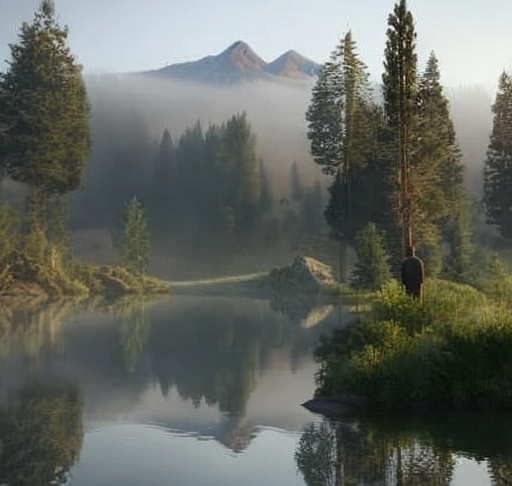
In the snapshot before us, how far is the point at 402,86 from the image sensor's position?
50344 millimetres

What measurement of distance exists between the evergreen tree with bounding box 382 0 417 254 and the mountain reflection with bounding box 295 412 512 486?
3279 cm

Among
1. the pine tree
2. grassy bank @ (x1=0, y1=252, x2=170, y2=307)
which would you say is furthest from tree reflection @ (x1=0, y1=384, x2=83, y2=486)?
the pine tree

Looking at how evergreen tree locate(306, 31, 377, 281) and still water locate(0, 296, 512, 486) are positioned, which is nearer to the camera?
still water locate(0, 296, 512, 486)

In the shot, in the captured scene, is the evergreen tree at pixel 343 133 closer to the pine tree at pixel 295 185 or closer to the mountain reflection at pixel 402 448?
the mountain reflection at pixel 402 448

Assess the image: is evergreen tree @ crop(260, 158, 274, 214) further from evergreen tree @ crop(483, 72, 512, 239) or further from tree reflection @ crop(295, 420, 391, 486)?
tree reflection @ crop(295, 420, 391, 486)

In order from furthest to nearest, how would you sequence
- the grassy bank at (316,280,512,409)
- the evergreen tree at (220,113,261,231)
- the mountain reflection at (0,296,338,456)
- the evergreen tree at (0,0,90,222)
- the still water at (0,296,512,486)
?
the evergreen tree at (220,113,261,231) → the evergreen tree at (0,0,90,222) → the mountain reflection at (0,296,338,456) → the grassy bank at (316,280,512,409) → the still water at (0,296,512,486)

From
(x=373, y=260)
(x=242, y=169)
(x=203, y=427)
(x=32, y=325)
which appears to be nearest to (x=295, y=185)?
(x=242, y=169)

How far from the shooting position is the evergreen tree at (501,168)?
8319 centimetres

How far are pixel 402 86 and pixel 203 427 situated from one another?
1379 inches

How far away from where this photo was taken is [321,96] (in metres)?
83.8

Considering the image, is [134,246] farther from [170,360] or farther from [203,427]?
[203,427]

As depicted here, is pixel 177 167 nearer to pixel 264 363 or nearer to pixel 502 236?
pixel 502 236

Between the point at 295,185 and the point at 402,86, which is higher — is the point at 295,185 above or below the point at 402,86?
below

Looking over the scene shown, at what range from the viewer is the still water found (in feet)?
48.9
